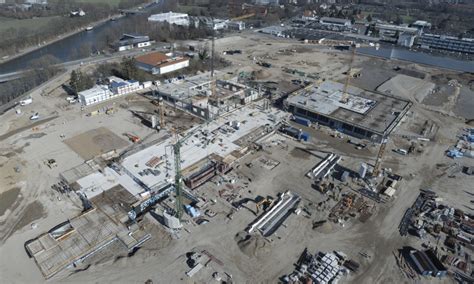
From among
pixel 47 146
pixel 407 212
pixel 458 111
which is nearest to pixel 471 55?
pixel 458 111

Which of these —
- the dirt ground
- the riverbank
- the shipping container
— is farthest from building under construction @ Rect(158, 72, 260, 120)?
the riverbank

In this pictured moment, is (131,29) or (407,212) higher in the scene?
(131,29)

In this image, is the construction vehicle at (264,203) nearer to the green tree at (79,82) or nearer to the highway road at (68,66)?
the green tree at (79,82)

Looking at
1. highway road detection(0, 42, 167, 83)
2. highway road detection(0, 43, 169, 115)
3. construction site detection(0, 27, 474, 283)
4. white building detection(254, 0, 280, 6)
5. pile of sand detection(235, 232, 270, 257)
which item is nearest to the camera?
construction site detection(0, 27, 474, 283)

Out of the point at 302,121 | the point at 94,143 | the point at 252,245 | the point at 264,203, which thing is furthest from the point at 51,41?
the point at 252,245

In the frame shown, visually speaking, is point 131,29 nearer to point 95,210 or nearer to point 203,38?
point 203,38

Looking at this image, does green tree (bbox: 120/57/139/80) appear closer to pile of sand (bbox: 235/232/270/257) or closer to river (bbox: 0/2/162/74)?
river (bbox: 0/2/162/74)
